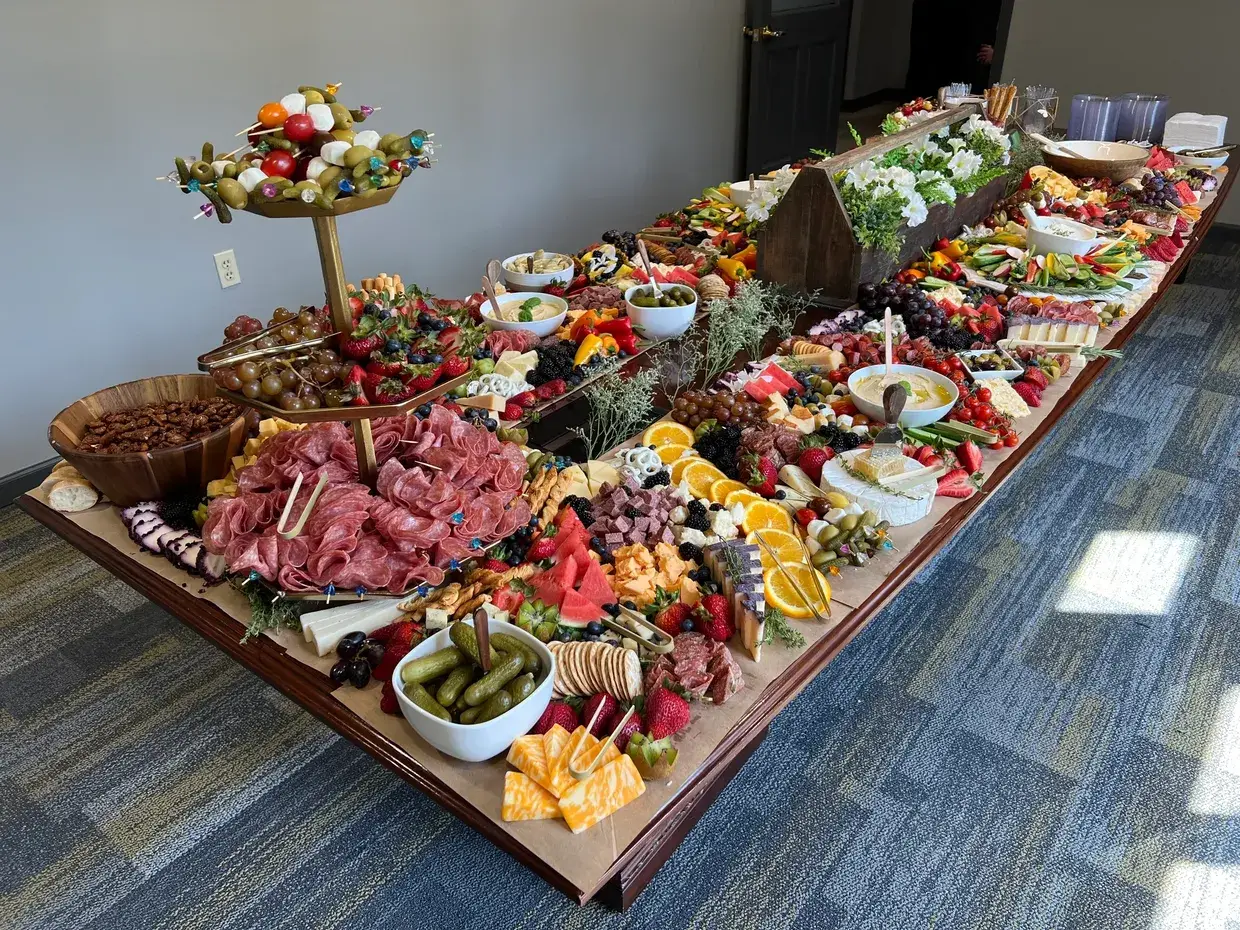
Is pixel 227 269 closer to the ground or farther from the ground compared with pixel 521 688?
closer to the ground

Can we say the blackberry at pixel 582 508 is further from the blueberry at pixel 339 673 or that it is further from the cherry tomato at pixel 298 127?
the cherry tomato at pixel 298 127

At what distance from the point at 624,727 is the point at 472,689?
0.73 feet

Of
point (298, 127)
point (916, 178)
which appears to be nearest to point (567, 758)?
point (298, 127)

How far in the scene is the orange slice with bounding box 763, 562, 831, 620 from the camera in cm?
148

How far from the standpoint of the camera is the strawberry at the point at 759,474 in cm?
175

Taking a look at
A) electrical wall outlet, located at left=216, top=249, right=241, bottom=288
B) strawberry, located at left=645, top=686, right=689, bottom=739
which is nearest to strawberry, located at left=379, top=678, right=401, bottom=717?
strawberry, located at left=645, top=686, right=689, bottom=739

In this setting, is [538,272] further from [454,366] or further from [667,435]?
[454,366]

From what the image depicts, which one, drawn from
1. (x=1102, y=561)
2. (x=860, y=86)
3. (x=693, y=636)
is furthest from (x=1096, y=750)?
(x=860, y=86)

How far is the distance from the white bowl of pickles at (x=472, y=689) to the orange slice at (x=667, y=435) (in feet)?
2.34

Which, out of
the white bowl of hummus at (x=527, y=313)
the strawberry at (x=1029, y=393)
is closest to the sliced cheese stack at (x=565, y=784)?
the white bowl of hummus at (x=527, y=313)

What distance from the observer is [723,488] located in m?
1.74

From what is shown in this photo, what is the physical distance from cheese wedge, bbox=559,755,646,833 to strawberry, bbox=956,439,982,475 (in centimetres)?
104

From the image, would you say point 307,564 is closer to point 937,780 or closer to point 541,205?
point 937,780

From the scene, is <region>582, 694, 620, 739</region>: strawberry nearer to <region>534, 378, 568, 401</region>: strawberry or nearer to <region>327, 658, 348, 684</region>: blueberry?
<region>327, 658, 348, 684</region>: blueberry
